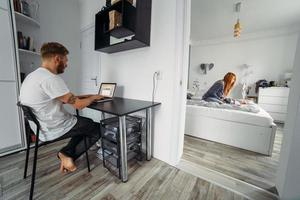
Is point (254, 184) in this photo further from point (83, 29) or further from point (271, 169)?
point (83, 29)

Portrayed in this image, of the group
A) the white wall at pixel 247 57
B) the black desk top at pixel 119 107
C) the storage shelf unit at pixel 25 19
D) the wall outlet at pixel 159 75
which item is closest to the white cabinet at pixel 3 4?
the storage shelf unit at pixel 25 19

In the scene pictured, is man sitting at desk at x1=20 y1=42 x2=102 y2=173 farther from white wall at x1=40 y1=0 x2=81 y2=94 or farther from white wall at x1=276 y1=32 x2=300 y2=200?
white wall at x1=276 y1=32 x2=300 y2=200

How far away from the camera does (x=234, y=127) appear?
2.18m

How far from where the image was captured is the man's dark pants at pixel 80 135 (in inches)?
54.6

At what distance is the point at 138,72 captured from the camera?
6.17 ft

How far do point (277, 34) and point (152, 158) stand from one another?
5090 millimetres

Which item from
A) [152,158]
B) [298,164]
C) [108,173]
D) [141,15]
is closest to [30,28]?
[141,15]

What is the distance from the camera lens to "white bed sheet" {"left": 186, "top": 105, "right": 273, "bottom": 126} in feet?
6.50

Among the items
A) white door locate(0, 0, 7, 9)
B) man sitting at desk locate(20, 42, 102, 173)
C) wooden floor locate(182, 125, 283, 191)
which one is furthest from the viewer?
white door locate(0, 0, 7, 9)

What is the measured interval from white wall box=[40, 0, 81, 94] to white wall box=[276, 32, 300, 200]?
3.48m

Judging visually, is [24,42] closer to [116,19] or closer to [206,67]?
[116,19]

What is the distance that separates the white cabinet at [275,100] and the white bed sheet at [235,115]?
7.08 ft

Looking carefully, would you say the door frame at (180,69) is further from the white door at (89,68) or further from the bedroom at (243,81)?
the white door at (89,68)

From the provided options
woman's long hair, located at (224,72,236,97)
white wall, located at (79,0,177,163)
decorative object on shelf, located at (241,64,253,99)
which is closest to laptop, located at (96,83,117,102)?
white wall, located at (79,0,177,163)
